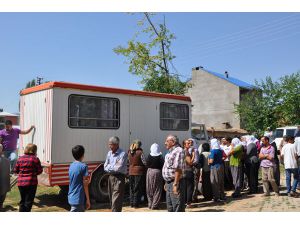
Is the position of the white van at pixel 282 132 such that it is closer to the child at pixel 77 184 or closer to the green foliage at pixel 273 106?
the green foliage at pixel 273 106

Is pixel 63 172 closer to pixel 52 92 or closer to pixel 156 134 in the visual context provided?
pixel 52 92

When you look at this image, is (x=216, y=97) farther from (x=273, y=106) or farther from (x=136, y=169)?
(x=136, y=169)

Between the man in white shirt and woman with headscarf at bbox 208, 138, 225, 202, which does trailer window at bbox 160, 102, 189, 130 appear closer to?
woman with headscarf at bbox 208, 138, 225, 202

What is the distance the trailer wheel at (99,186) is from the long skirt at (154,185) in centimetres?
132

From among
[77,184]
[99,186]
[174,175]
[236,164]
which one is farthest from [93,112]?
[236,164]

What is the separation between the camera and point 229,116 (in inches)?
1540

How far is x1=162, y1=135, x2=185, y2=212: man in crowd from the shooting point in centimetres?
617

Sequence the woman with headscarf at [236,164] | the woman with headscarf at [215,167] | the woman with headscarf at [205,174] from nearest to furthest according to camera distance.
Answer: the woman with headscarf at [215,167] < the woman with headscarf at [205,174] < the woman with headscarf at [236,164]

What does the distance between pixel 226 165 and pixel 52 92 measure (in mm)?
5769

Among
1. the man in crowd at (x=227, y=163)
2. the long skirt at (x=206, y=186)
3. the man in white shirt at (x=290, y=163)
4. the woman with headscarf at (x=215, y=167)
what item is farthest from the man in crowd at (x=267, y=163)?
the long skirt at (x=206, y=186)

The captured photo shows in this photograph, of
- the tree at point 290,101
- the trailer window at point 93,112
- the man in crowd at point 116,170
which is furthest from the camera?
the tree at point 290,101

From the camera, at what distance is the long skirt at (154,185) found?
327 inches

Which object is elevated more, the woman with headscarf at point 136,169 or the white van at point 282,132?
the white van at point 282,132

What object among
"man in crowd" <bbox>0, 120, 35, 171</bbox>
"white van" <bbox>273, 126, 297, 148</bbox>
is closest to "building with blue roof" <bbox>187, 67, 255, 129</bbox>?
"white van" <bbox>273, 126, 297, 148</bbox>
